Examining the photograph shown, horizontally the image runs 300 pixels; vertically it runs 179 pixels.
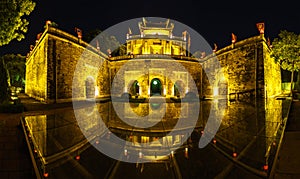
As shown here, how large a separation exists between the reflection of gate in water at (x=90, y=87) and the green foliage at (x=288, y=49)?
17.9 metres

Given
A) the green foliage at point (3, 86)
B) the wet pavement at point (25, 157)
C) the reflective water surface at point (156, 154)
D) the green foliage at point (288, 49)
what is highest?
the green foliage at point (288, 49)

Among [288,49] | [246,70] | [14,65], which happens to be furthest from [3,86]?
[14,65]

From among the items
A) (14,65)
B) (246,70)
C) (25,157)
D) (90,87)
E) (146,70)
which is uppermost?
(14,65)

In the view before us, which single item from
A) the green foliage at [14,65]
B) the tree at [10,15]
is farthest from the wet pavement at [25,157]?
the green foliage at [14,65]

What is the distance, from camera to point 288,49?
13.7 meters

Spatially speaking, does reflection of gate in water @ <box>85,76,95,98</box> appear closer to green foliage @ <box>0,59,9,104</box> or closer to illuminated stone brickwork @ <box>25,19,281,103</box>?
illuminated stone brickwork @ <box>25,19,281,103</box>

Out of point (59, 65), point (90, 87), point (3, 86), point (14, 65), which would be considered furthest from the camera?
point (14, 65)

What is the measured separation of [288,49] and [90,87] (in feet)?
61.8

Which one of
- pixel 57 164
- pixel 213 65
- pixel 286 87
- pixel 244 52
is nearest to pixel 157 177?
pixel 57 164

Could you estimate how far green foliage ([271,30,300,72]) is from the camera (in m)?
13.4

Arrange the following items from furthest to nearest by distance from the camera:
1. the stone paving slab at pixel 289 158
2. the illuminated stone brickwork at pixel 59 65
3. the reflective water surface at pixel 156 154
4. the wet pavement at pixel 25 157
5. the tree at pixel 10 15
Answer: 1. the illuminated stone brickwork at pixel 59 65
2. the tree at pixel 10 15
3. the wet pavement at pixel 25 157
4. the stone paving slab at pixel 289 158
5. the reflective water surface at pixel 156 154

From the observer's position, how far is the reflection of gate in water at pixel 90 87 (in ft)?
65.4

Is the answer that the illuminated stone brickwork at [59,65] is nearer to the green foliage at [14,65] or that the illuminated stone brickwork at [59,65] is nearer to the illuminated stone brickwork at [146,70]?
the illuminated stone brickwork at [146,70]

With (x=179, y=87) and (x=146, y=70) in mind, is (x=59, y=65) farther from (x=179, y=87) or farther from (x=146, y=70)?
(x=179, y=87)
